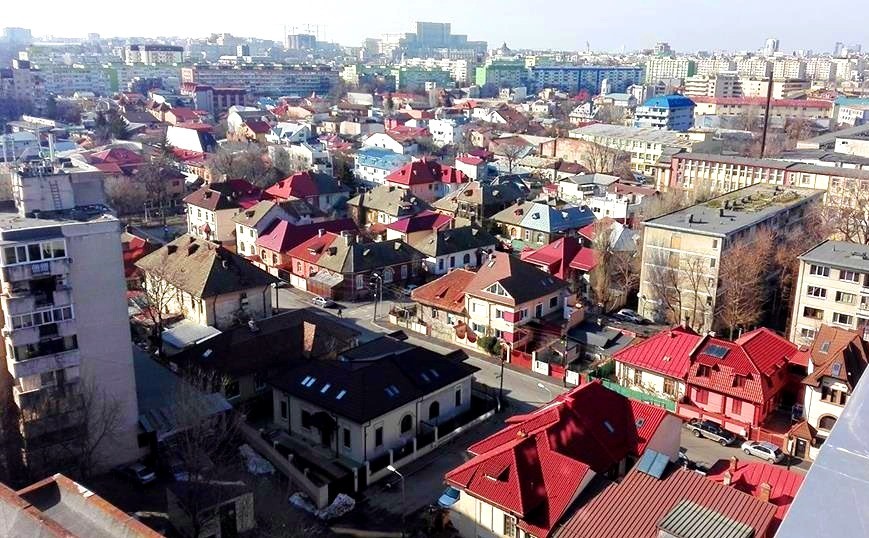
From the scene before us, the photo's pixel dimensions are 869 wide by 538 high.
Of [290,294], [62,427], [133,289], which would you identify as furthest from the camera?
[290,294]

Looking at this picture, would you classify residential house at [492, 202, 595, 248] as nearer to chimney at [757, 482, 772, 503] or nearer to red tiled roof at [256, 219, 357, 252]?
red tiled roof at [256, 219, 357, 252]

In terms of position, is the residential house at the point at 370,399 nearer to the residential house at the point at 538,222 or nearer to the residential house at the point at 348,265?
the residential house at the point at 348,265

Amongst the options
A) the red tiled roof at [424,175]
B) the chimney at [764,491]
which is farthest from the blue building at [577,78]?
the chimney at [764,491]

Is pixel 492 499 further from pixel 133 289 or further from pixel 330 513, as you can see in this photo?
pixel 133 289

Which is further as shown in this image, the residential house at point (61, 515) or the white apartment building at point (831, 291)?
the white apartment building at point (831, 291)

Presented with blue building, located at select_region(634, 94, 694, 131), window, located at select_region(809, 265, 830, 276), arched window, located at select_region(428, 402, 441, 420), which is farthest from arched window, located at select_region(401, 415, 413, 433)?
blue building, located at select_region(634, 94, 694, 131)

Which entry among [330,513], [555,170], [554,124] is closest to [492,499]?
[330,513]

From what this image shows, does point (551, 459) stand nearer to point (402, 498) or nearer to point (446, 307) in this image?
point (402, 498)
